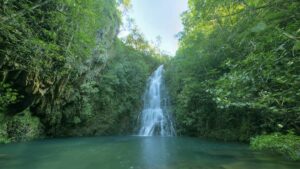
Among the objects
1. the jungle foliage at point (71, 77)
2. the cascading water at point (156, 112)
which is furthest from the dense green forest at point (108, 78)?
the cascading water at point (156, 112)

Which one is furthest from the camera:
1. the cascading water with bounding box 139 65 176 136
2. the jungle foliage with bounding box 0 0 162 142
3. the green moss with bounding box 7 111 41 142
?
the cascading water with bounding box 139 65 176 136

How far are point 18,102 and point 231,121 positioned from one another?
36.8 feet

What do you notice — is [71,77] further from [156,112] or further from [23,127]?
[156,112]

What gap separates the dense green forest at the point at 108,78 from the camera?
3.85m

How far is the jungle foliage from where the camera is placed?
609cm

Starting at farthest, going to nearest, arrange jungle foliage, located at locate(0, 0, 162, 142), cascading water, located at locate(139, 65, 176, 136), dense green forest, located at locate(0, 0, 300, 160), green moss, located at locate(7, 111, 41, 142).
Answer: cascading water, located at locate(139, 65, 176, 136), green moss, located at locate(7, 111, 41, 142), jungle foliage, located at locate(0, 0, 162, 142), dense green forest, located at locate(0, 0, 300, 160)

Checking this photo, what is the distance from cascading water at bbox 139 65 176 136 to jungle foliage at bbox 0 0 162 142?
0.96 meters

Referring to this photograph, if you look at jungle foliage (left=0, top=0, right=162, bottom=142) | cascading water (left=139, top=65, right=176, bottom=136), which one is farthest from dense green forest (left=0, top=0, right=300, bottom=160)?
cascading water (left=139, top=65, right=176, bottom=136)

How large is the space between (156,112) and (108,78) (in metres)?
4.98

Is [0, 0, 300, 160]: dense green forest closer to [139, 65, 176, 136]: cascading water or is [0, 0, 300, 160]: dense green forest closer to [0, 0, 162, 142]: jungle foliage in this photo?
[0, 0, 162, 142]: jungle foliage

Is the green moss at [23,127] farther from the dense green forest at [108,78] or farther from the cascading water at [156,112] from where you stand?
the cascading water at [156,112]

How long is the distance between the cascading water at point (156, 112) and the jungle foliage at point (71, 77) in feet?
3.13

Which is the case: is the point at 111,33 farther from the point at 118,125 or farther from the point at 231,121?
the point at 231,121

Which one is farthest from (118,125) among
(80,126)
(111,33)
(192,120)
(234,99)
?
(234,99)
